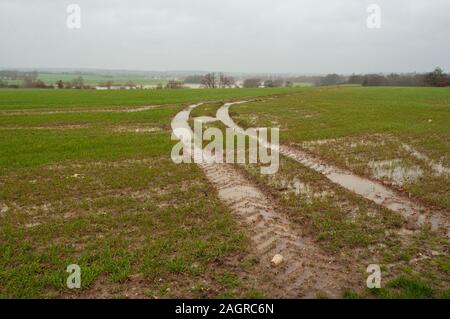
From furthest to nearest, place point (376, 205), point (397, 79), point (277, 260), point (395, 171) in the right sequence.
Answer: point (397, 79)
point (395, 171)
point (376, 205)
point (277, 260)

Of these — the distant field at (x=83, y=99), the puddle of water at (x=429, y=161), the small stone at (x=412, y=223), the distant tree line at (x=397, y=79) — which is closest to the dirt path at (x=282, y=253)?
the small stone at (x=412, y=223)

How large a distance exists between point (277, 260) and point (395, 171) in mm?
8202

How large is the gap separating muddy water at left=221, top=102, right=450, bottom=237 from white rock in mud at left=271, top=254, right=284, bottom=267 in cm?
382

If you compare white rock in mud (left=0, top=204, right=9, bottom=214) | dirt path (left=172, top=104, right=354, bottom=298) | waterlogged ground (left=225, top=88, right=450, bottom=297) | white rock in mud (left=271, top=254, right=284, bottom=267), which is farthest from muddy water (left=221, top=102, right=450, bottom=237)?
white rock in mud (left=0, top=204, right=9, bottom=214)

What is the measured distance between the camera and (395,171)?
12484 mm

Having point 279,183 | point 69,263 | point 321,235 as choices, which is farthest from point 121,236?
point 279,183

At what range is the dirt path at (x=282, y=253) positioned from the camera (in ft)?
18.5

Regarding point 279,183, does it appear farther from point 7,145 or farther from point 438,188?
point 7,145

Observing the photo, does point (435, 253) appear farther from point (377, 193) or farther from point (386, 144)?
point (386, 144)

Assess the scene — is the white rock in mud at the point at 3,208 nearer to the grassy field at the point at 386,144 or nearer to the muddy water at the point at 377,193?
the muddy water at the point at 377,193

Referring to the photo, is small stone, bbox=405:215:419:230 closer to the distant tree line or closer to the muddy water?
the muddy water

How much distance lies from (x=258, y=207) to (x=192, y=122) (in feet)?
61.7

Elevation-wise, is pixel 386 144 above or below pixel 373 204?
above

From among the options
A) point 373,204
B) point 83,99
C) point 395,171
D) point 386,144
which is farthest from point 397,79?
point 373,204
